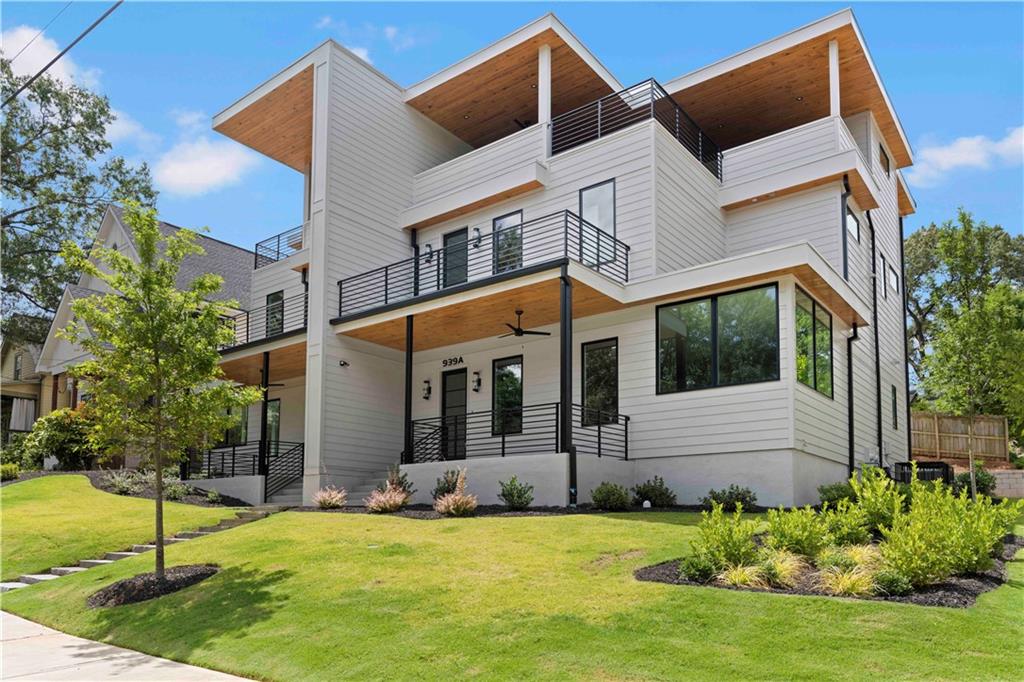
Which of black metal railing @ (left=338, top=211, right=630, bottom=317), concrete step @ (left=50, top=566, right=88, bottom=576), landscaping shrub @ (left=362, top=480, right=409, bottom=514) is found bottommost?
concrete step @ (left=50, top=566, right=88, bottom=576)

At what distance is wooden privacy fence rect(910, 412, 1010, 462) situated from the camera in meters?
27.0

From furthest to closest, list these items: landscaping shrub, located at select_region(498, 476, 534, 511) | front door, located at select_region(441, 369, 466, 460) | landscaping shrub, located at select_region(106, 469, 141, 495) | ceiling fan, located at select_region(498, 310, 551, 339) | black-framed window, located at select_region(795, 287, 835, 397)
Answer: landscaping shrub, located at select_region(106, 469, 141, 495) < front door, located at select_region(441, 369, 466, 460) < ceiling fan, located at select_region(498, 310, 551, 339) < black-framed window, located at select_region(795, 287, 835, 397) < landscaping shrub, located at select_region(498, 476, 534, 511)

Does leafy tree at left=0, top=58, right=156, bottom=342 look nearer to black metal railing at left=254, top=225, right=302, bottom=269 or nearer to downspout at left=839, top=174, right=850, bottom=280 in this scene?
black metal railing at left=254, top=225, right=302, bottom=269

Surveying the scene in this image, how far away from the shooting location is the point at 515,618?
8023 millimetres

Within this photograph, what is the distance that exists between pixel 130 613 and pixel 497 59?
1465 centimetres

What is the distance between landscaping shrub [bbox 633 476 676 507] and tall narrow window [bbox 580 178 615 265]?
4.84m

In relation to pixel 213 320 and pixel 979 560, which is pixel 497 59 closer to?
pixel 213 320

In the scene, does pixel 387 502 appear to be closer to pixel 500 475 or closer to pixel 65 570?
pixel 500 475

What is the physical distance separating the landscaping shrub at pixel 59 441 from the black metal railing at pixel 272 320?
5893 millimetres


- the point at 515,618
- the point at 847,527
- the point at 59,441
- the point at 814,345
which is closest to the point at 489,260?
the point at 814,345

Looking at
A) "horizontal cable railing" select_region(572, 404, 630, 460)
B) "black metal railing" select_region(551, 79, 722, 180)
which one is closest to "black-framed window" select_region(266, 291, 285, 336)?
"black metal railing" select_region(551, 79, 722, 180)

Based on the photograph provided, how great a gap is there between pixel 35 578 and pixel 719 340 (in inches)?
484

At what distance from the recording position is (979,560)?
8742mm

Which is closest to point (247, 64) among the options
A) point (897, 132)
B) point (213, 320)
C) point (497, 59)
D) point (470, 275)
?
point (497, 59)
